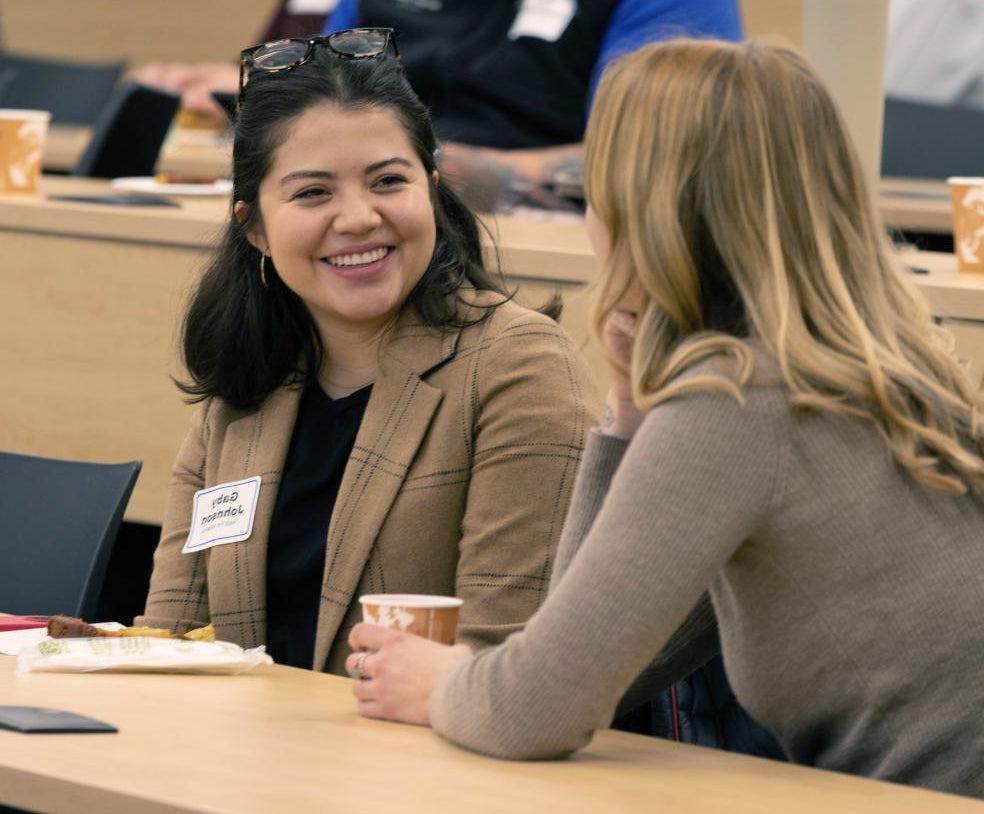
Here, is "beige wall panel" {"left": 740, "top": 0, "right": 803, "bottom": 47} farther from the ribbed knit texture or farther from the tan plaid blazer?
Answer: the ribbed knit texture

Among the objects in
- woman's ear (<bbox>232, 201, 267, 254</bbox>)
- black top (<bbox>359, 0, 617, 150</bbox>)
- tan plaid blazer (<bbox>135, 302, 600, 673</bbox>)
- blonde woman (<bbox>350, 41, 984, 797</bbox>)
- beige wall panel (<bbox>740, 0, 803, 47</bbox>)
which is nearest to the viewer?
blonde woman (<bbox>350, 41, 984, 797</bbox>)

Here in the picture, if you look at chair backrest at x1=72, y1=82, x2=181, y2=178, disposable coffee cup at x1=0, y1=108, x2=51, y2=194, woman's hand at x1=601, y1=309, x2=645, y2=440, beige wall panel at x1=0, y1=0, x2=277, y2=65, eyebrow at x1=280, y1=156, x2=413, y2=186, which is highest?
eyebrow at x1=280, y1=156, x2=413, y2=186

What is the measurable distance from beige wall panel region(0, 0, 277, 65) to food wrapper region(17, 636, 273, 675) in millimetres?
6314

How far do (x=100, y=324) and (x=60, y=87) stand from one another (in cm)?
304

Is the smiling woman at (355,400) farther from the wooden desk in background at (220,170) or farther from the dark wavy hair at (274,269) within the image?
the wooden desk in background at (220,170)

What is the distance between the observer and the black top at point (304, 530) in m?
2.10

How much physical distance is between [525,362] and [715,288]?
600 mm

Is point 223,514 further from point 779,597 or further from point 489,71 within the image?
point 489,71

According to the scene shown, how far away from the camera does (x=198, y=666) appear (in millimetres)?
1710

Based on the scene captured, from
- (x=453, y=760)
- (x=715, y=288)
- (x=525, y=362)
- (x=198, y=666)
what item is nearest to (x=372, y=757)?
(x=453, y=760)

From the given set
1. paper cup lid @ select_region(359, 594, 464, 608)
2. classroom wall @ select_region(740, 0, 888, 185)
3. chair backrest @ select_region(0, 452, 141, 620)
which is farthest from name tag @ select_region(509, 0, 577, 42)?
paper cup lid @ select_region(359, 594, 464, 608)

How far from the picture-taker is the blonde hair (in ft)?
4.67

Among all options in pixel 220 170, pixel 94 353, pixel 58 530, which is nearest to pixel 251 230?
pixel 58 530

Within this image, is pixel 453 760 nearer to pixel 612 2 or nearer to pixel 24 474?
pixel 24 474
